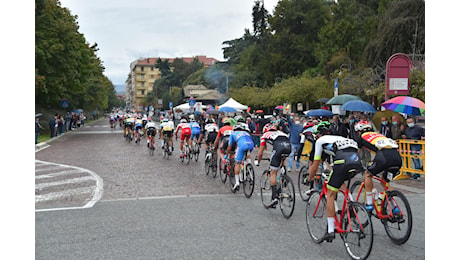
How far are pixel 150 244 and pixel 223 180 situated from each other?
18.9ft

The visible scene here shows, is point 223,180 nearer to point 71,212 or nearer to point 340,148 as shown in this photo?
point 71,212

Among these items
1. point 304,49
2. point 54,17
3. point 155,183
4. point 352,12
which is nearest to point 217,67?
point 304,49

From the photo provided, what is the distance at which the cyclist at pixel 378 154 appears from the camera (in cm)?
634

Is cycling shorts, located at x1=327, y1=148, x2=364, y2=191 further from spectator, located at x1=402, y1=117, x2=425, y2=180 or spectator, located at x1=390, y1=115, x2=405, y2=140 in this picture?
spectator, located at x1=390, y1=115, x2=405, y2=140

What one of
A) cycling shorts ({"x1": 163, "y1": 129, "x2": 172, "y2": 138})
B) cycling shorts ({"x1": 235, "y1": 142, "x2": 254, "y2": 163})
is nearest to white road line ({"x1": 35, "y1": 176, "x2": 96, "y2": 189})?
cycling shorts ({"x1": 163, "y1": 129, "x2": 172, "y2": 138})

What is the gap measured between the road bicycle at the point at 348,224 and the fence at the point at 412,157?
668 centimetres

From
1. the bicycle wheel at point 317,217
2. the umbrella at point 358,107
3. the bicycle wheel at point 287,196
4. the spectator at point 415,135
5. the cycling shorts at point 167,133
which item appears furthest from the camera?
the cycling shorts at point 167,133

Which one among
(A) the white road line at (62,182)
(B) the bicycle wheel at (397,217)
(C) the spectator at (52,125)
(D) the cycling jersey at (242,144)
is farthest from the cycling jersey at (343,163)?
(C) the spectator at (52,125)

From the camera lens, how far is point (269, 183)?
874 centimetres

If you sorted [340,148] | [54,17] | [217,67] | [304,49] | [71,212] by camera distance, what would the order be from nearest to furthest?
[340,148] < [71,212] < [54,17] < [304,49] < [217,67]

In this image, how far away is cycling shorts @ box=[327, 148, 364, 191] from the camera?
5910 millimetres

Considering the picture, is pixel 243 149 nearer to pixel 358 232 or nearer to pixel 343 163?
pixel 343 163

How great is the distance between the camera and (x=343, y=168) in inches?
234

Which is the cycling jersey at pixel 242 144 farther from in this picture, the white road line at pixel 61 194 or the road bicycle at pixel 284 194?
the white road line at pixel 61 194
